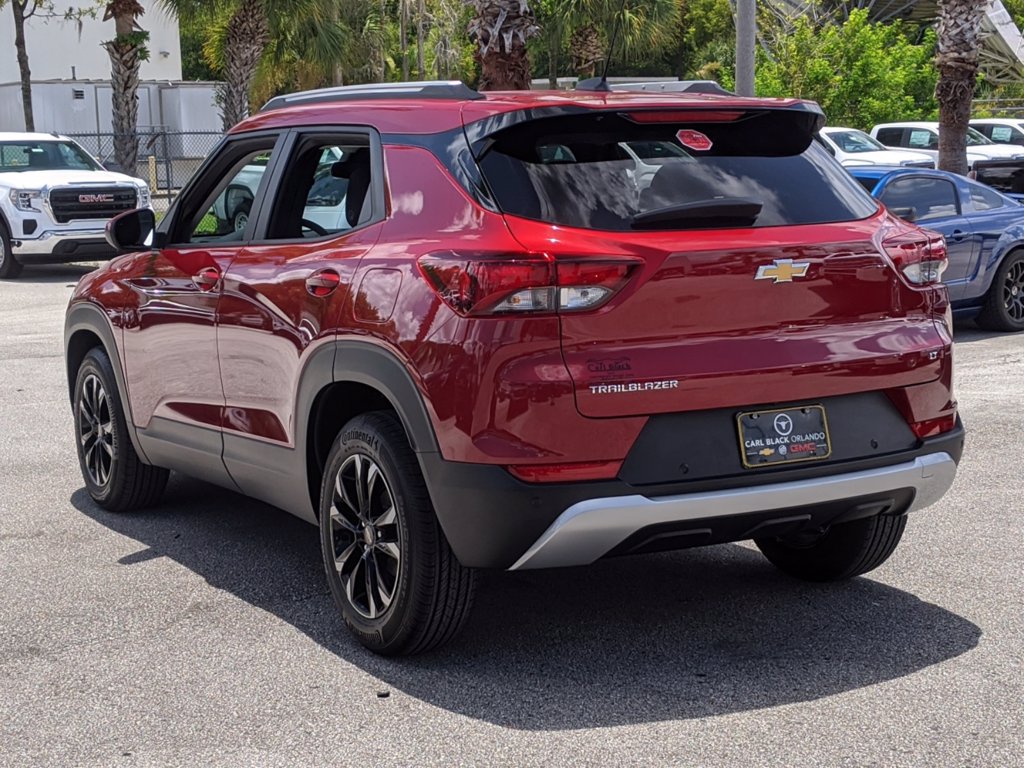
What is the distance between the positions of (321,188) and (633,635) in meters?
1.96

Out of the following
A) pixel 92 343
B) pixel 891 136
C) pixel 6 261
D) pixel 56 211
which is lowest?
pixel 6 261

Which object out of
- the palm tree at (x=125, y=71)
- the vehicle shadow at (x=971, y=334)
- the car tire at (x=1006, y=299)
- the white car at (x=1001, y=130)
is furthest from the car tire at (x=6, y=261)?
the white car at (x=1001, y=130)

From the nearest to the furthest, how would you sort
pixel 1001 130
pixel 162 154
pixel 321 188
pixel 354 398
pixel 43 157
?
1. pixel 354 398
2. pixel 321 188
3. pixel 43 157
4. pixel 1001 130
5. pixel 162 154

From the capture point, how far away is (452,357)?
433 cm

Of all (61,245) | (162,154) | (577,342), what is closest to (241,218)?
(577,342)

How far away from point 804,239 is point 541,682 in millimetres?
1592

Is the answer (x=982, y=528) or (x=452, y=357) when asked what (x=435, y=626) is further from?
(x=982, y=528)

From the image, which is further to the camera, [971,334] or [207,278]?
[971,334]

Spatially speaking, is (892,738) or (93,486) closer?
(892,738)

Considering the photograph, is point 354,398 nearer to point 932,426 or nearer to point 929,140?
point 932,426

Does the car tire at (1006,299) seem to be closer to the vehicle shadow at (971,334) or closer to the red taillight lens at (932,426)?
the vehicle shadow at (971,334)

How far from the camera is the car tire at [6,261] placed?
19766 millimetres

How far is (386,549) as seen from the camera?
477 cm

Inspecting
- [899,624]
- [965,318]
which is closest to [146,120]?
[965,318]
